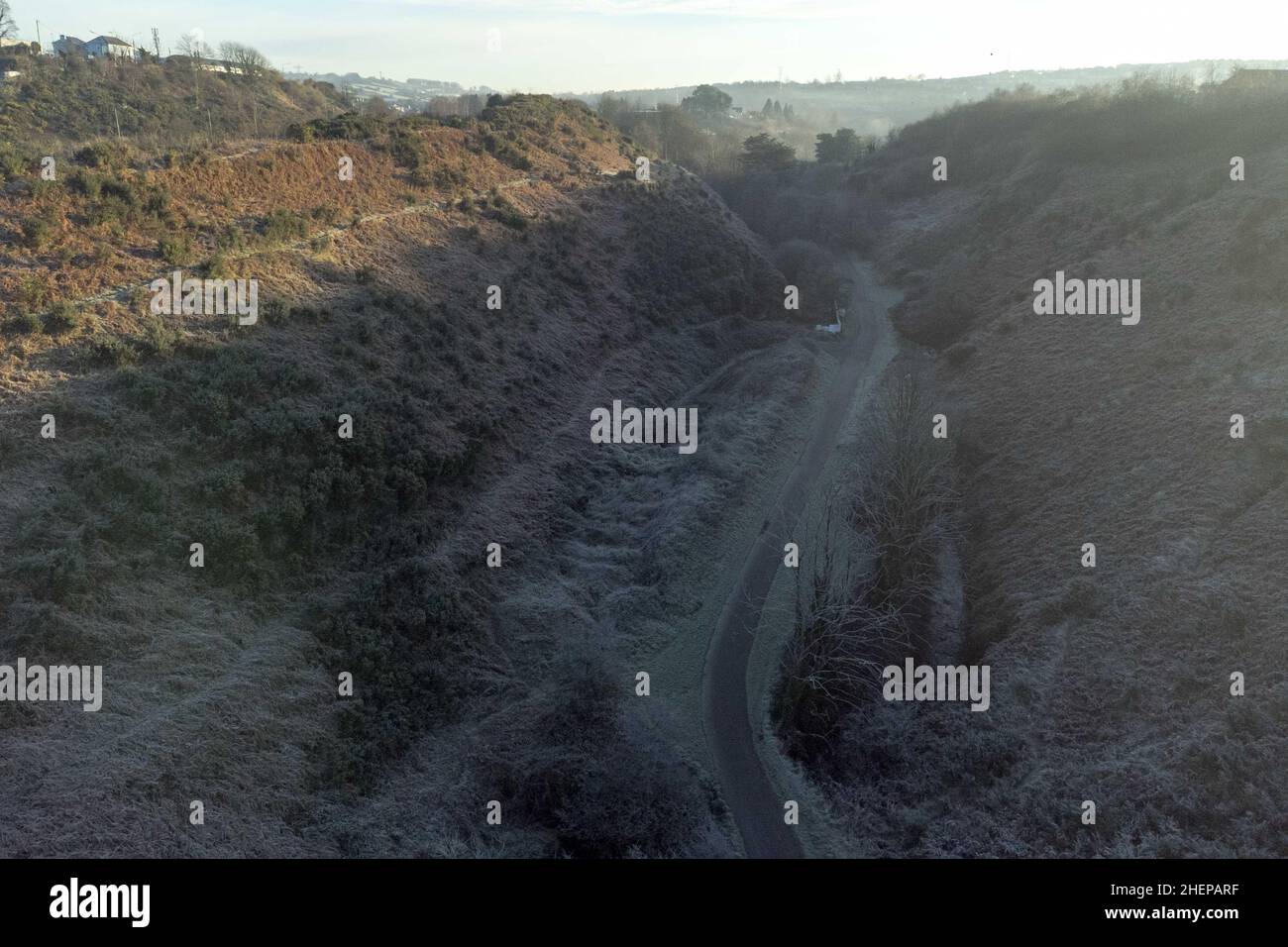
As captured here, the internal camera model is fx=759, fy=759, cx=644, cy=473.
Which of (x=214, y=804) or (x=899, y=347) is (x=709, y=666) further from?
(x=899, y=347)

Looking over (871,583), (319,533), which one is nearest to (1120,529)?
(871,583)

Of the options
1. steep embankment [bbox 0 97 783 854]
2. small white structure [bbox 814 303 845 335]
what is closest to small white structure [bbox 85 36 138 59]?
steep embankment [bbox 0 97 783 854]

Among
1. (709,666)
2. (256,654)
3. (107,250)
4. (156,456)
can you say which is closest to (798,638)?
(709,666)

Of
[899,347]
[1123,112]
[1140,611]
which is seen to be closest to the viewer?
[1140,611]

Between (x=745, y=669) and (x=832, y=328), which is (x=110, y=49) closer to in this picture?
(x=832, y=328)

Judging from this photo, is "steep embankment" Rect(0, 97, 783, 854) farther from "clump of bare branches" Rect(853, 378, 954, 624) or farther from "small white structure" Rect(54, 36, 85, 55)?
"small white structure" Rect(54, 36, 85, 55)

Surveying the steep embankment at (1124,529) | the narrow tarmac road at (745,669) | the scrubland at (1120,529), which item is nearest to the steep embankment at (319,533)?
the narrow tarmac road at (745,669)
